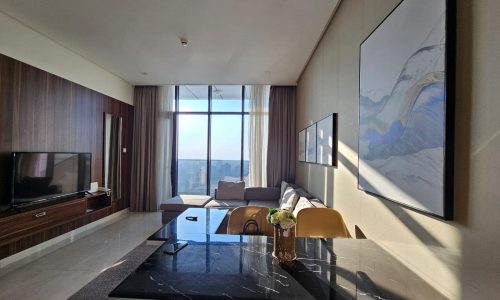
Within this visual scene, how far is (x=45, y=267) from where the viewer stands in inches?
114

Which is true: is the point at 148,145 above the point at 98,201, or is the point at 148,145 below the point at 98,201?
above

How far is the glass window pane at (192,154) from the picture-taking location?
597cm

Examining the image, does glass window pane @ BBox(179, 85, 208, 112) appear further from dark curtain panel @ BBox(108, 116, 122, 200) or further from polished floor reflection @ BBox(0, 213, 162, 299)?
polished floor reflection @ BBox(0, 213, 162, 299)

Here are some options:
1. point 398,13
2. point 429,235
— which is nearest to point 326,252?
point 429,235

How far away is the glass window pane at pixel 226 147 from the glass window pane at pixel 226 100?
192 millimetres

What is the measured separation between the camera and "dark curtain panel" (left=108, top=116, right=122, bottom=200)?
16.1ft

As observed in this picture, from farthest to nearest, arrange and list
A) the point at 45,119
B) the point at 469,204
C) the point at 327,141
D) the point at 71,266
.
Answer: the point at 45,119 < the point at 71,266 < the point at 327,141 < the point at 469,204

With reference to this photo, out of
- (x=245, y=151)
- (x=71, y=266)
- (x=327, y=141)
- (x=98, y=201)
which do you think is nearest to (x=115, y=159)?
(x=98, y=201)

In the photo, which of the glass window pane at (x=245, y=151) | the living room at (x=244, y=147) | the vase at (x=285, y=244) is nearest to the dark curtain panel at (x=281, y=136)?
the living room at (x=244, y=147)

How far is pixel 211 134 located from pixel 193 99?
37.6 inches

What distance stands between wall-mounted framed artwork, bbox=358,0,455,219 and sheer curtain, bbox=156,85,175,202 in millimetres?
4838

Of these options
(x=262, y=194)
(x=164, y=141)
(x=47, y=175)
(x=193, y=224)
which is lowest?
(x=262, y=194)

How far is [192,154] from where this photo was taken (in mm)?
5984

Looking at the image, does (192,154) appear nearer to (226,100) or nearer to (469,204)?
(226,100)
